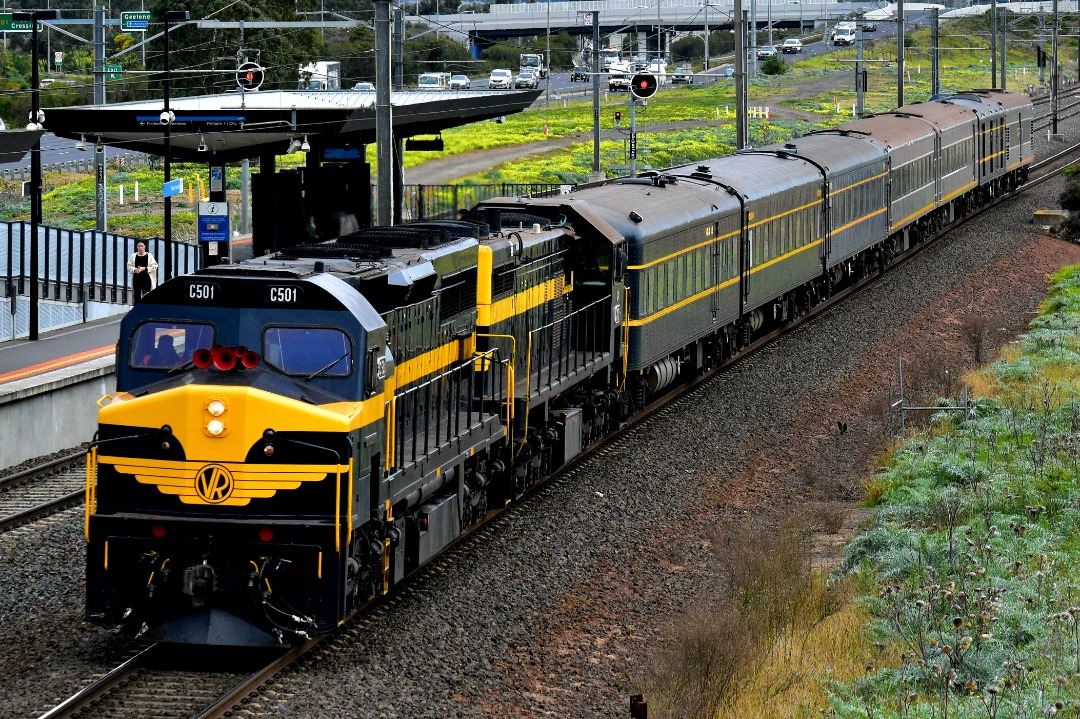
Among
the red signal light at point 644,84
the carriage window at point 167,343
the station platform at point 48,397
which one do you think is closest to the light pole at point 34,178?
the station platform at point 48,397

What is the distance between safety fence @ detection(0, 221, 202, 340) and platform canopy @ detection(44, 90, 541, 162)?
8.09ft

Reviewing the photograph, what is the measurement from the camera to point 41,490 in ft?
71.1

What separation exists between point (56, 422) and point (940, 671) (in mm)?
16924

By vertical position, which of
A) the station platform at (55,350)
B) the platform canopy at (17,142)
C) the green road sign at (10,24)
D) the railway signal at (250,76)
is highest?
the railway signal at (250,76)

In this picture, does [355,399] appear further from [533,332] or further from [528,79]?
[528,79]

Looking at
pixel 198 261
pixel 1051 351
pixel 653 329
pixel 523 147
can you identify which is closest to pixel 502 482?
pixel 653 329

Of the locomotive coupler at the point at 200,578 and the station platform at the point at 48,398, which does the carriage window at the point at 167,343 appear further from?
the station platform at the point at 48,398

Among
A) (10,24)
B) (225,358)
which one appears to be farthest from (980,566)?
(10,24)

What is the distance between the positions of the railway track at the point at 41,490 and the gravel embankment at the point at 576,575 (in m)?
0.48

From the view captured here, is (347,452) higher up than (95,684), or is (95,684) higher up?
(347,452)

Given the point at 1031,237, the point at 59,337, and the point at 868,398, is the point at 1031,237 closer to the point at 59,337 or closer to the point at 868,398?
the point at 868,398

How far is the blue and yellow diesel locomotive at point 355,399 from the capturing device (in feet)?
44.8

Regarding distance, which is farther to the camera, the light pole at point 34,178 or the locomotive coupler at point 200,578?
the light pole at point 34,178

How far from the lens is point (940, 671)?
11.7 metres
